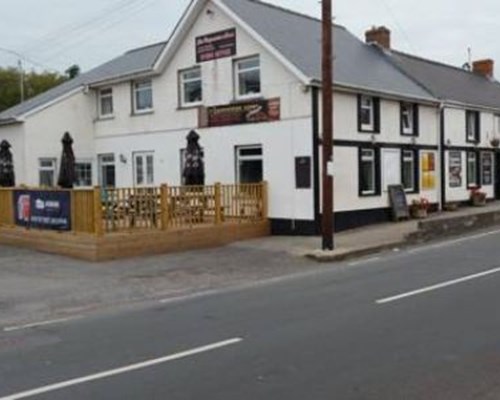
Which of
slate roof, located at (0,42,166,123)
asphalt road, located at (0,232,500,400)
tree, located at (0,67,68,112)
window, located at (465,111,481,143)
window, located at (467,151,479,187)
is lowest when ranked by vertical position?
asphalt road, located at (0,232,500,400)

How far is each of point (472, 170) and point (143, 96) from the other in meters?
12.5

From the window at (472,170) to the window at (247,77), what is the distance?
10055 mm

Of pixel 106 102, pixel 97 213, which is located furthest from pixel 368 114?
pixel 106 102

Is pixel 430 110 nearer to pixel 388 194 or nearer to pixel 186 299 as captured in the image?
pixel 388 194

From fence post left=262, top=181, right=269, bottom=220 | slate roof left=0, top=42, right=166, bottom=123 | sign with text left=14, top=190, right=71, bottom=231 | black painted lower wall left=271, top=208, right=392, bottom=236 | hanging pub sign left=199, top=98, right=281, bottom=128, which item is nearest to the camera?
sign with text left=14, top=190, right=71, bottom=231

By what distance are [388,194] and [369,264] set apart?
8825 mm

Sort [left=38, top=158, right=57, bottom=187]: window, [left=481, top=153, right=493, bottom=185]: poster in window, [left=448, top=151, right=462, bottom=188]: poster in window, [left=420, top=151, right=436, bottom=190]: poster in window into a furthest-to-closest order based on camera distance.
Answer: [left=481, top=153, right=493, bottom=185]: poster in window → [left=38, top=158, right=57, bottom=187]: window → [left=448, top=151, right=462, bottom=188]: poster in window → [left=420, top=151, right=436, bottom=190]: poster in window

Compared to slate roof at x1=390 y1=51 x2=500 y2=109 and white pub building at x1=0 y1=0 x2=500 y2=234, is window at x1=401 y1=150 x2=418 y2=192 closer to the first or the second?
white pub building at x1=0 y1=0 x2=500 y2=234

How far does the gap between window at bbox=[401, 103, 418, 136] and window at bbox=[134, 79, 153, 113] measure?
847 centimetres

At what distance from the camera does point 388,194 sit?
24.5 meters

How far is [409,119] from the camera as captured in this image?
1024 inches

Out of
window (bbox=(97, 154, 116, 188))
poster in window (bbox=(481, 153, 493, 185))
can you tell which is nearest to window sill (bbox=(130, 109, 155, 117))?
window (bbox=(97, 154, 116, 188))

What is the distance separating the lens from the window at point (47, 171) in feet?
95.6

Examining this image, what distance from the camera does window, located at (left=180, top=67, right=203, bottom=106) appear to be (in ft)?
83.1
